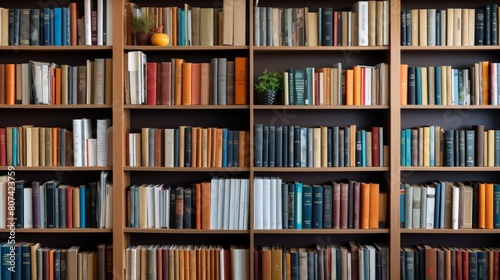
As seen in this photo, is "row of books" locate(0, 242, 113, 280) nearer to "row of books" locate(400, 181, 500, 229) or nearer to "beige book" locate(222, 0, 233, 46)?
"beige book" locate(222, 0, 233, 46)

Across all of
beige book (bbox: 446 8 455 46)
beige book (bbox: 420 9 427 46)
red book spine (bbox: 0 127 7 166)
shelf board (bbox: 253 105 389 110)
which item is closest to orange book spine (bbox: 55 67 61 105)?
red book spine (bbox: 0 127 7 166)

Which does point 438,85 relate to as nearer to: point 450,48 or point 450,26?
point 450,48

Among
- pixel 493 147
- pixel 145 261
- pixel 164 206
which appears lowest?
pixel 145 261

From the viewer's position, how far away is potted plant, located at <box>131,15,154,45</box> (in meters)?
3.56

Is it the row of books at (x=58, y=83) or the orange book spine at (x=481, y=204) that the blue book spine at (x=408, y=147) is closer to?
the orange book spine at (x=481, y=204)

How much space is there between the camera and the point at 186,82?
361 cm

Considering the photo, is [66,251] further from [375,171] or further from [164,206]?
[375,171]

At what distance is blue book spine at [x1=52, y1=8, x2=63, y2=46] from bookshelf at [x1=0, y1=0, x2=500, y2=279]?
0.19ft

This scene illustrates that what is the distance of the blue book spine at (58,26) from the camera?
11.9 feet

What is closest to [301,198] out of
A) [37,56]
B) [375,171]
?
[375,171]

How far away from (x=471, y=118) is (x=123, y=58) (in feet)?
7.71

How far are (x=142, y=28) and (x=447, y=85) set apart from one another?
198 centimetres

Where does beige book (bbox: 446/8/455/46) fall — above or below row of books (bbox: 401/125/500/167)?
above

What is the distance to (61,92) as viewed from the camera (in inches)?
143
